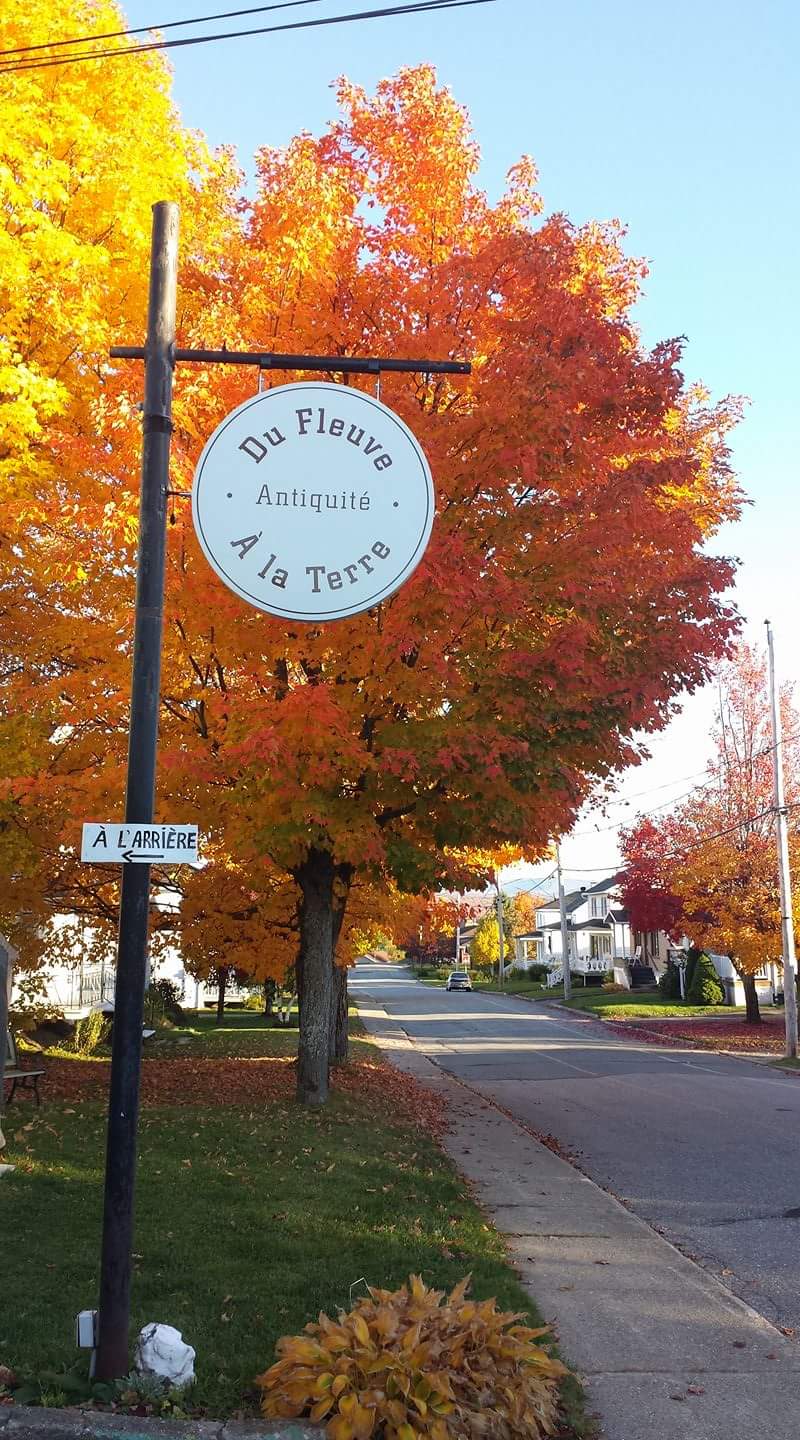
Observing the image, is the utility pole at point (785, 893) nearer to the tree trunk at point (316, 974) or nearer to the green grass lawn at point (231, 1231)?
the tree trunk at point (316, 974)

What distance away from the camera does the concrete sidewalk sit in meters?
5.10

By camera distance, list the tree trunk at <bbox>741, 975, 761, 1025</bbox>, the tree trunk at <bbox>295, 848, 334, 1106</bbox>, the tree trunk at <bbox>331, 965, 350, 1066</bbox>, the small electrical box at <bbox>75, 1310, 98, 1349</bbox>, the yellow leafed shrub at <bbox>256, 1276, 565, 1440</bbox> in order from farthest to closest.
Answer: the tree trunk at <bbox>741, 975, 761, 1025</bbox>
the tree trunk at <bbox>331, 965, 350, 1066</bbox>
the tree trunk at <bbox>295, 848, 334, 1106</bbox>
the small electrical box at <bbox>75, 1310, 98, 1349</bbox>
the yellow leafed shrub at <bbox>256, 1276, 565, 1440</bbox>

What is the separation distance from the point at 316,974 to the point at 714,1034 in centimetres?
2250

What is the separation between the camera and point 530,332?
11.4m

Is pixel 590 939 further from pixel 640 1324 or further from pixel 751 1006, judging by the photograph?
pixel 640 1324

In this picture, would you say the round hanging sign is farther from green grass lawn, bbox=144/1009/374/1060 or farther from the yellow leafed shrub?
green grass lawn, bbox=144/1009/374/1060

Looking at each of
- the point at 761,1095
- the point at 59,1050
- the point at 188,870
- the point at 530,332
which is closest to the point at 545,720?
the point at 530,332

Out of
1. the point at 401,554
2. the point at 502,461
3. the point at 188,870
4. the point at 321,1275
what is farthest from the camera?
the point at 188,870

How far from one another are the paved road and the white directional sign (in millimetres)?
4618

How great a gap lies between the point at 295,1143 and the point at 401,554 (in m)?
7.65

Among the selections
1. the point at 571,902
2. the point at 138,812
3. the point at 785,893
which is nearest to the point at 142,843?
the point at 138,812

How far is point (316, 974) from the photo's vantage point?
14047 millimetres

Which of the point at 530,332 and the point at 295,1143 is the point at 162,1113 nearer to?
the point at 295,1143

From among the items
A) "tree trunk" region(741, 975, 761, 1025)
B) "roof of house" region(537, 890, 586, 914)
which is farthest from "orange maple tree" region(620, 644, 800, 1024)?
"roof of house" region(537, 890, 586, 914)
